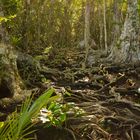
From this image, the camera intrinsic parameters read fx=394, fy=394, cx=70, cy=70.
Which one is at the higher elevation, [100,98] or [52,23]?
[52,23]

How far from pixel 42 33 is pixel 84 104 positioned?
7.59 m

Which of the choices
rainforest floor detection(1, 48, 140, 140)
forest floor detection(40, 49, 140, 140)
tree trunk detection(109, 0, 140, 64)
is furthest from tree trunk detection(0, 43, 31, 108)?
tree trunk detection(109, 0, 140, 64)

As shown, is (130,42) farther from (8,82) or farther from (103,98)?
(8,82)

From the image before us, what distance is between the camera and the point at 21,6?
10.7 m

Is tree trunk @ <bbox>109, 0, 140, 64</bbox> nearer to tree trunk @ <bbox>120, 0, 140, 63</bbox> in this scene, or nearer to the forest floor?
tree trunk @ <bbox>120, 0, 140, 63</bbox>

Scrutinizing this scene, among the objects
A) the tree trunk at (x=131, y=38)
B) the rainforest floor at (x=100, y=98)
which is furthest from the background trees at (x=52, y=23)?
the rainforest floor at (x=100, y=98)

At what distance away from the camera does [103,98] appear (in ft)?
21.6

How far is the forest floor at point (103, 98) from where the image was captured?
516cm

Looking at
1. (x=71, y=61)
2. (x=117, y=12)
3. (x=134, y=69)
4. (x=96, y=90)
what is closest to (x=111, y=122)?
(x=96, y=90)

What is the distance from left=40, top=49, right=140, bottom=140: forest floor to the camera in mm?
5156

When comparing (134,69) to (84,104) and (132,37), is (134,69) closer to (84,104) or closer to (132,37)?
(132,37)

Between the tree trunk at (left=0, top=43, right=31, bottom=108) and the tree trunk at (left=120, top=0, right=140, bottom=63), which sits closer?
the tree trunk at (left=0, top=43, right=31, bottom=108)

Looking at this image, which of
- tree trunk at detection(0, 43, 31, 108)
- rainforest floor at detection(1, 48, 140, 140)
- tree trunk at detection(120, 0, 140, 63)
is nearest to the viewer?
rainforest floor at detection(1, 48, 140, 140)

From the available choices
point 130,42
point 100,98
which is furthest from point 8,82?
point 130,42
